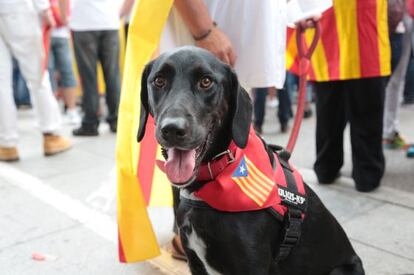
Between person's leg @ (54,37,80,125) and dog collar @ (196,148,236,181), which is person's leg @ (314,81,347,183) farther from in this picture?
person's leg @ (54,37,80,125)

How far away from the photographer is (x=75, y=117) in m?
7.19

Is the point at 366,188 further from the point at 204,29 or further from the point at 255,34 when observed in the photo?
the point at 204,29

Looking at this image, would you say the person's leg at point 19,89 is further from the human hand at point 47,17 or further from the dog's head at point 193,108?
the dog's head at point 193,108

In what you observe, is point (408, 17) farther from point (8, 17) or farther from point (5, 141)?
point (5, 141)

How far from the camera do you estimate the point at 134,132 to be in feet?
8.86

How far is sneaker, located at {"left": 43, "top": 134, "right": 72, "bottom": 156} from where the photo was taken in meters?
5.39

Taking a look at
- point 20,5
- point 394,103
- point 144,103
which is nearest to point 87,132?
point 20,5

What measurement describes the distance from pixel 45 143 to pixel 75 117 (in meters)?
1.85

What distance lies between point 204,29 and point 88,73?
415 centimetres

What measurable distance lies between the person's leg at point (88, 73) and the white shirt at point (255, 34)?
364 centimetres

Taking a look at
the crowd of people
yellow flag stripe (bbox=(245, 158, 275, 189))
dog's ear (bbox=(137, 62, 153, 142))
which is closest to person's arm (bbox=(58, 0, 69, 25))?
the crowd of people

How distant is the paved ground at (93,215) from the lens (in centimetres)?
297

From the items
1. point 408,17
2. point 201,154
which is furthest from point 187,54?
point 408,17

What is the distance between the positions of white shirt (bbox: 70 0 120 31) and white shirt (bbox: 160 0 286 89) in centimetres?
353
